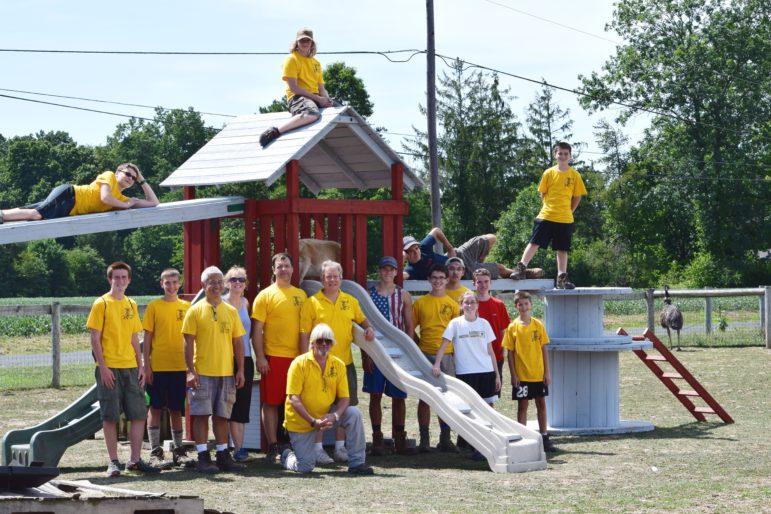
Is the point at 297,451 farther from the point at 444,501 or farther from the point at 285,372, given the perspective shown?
the point at 444,501

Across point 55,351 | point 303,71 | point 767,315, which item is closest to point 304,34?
point 303,71

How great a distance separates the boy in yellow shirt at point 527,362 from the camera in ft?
41.7

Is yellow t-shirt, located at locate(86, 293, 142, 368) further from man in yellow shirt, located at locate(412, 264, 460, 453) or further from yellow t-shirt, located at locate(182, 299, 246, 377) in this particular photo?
man in yellow shirt, located at locate(412, 264, 460, 453)

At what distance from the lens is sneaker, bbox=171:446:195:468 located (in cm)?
1123

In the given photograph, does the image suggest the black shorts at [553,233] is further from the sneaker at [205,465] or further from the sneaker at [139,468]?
the sneaker at [139,468]

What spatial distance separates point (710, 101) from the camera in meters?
54.1

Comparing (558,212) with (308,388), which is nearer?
(308,388)

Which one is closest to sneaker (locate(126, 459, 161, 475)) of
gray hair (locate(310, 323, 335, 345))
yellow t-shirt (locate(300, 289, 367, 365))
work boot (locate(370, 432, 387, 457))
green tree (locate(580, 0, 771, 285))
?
gray hair (locate(310, 323, 335, 345))

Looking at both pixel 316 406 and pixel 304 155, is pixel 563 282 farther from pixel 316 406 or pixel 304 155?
pixel 316 406

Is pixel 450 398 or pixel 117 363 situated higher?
pixel 117 363

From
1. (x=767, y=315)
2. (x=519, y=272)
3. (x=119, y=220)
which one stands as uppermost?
(x=119, y=220)

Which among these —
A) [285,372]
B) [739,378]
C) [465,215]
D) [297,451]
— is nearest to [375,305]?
[285,372]

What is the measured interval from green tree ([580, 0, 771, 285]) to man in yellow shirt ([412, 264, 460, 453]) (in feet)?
142

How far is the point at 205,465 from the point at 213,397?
1.99 feet
